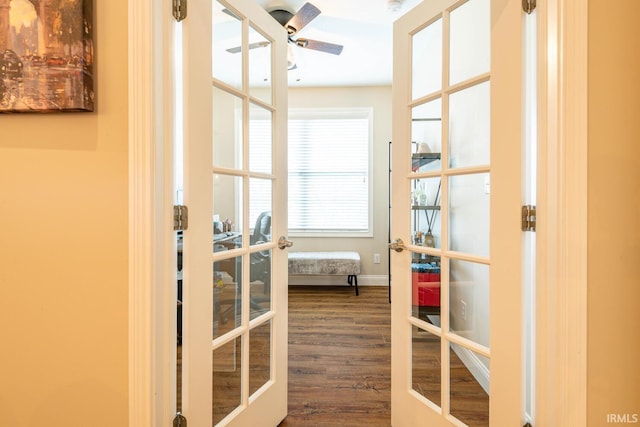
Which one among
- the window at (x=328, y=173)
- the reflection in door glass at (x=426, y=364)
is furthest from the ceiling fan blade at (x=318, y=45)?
the reflection in door glass at (x=426, y=364)

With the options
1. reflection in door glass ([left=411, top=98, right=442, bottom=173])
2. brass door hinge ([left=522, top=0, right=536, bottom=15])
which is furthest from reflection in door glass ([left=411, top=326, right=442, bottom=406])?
brass door hinge ([left=522, top=0, right=536, bottom=15])

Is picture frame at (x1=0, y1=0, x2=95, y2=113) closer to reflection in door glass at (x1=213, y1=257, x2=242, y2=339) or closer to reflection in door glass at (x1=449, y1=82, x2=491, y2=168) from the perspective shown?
reflection in door glass at (x1=213, y1=257, x2=242, y2=339)

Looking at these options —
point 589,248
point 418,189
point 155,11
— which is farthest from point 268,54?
point 589,248

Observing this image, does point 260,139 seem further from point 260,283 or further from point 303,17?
point 303,17

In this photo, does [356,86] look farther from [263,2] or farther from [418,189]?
[418,189]

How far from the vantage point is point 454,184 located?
53.7 inches

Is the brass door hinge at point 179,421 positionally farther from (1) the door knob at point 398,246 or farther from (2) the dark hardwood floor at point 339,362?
(1) the door knob at point 398,246

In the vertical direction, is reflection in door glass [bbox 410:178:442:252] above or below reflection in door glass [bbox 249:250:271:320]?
above

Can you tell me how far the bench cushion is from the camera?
158 inches

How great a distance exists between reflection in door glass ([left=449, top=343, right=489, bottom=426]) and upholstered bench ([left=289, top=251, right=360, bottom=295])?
8.72 ft

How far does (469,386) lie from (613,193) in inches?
35.5

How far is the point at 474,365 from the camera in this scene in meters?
1.30

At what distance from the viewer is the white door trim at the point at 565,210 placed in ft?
3.20

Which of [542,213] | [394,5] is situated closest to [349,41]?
[394,5]
